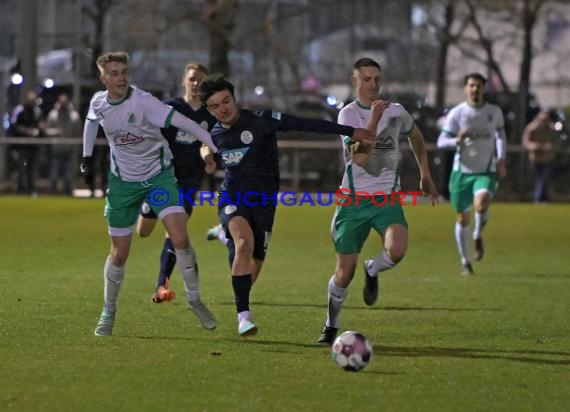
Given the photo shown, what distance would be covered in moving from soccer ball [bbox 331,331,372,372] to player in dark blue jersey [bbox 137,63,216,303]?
376 cm

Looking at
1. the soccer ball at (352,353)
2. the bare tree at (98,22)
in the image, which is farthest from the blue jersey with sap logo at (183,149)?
the bare tree at (98,22)

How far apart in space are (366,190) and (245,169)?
89cm

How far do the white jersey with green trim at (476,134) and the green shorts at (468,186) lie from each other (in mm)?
62

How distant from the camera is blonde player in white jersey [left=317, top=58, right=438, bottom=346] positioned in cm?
998

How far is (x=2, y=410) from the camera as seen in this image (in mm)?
7238

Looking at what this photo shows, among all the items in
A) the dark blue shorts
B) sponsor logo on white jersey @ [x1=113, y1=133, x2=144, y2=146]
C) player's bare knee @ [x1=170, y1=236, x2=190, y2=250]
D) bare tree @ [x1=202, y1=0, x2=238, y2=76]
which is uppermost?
bare tree @ [x1=202, y1=0, x2=238, y2=76]

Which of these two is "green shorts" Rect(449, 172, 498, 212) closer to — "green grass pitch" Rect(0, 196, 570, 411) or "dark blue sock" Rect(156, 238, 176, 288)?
"green grass pitch" Rect(0, 196, 570, 411)

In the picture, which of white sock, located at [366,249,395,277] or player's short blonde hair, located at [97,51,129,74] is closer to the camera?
player's short blonde hair, located at [97,51,129,74]

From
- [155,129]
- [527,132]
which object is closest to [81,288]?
[155,129]

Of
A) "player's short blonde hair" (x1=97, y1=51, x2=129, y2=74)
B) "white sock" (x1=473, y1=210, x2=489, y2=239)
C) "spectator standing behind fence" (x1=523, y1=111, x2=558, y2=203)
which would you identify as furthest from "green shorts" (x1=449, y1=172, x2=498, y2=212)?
"spectator standing behind fence" (x1=523, y1=111, x2=558, y2=203)

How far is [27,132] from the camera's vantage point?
2894 centimetres

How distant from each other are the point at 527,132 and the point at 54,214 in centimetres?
989

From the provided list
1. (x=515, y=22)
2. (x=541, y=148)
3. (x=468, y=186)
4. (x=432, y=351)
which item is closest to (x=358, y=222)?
(x=432, y=351)

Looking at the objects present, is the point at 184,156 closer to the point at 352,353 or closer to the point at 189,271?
the point at 189,271
